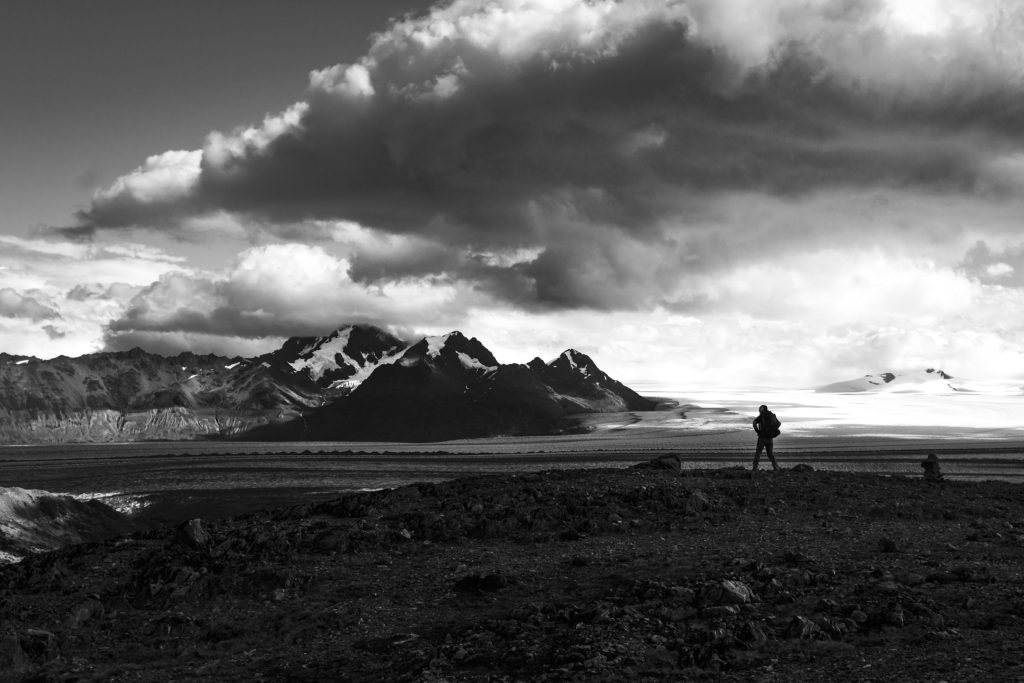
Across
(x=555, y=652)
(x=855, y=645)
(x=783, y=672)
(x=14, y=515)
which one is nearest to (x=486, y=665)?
(x=555, y=652)

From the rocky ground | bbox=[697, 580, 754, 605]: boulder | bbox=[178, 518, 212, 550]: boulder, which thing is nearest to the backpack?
the rocky ground

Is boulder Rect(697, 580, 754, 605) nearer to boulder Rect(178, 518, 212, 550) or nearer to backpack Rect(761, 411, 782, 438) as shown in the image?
boulder Rect(178, 518, 212, 550)

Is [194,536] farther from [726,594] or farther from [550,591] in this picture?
[726,594]

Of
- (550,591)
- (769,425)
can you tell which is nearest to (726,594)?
(550,591)

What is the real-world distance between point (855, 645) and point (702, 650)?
2985 millimetres

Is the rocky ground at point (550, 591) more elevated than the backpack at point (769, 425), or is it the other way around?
the backpack at point (769, 425)

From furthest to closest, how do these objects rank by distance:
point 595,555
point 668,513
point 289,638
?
point 668,513
point 595,555
point 289,638

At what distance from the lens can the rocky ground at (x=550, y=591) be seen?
1634 cm

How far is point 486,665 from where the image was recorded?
16.6 meters

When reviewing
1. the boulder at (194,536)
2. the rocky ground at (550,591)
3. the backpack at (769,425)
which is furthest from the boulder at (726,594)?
the backpack at (769,425)

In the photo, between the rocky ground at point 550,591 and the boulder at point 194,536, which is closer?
the rocky ground at point 550,591

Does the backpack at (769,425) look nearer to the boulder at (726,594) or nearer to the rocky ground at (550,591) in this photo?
the rocky ground at (550,591)

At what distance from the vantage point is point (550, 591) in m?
21.5

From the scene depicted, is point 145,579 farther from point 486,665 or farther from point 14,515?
point 14,515
